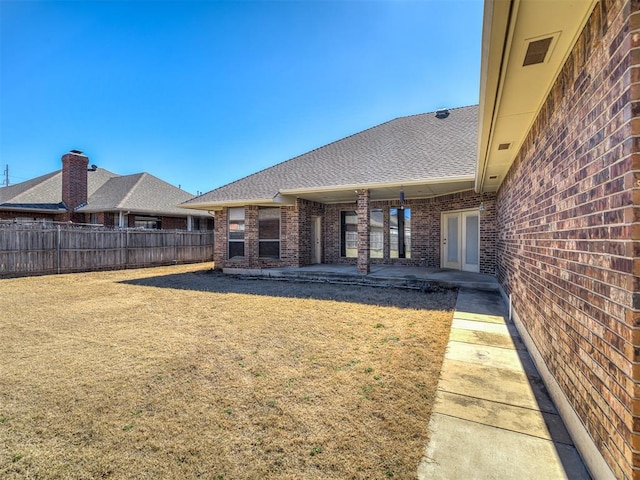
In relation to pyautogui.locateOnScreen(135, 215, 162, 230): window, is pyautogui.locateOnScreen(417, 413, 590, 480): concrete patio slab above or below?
below

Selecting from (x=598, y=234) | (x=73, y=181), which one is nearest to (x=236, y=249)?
(x=598, y=234)

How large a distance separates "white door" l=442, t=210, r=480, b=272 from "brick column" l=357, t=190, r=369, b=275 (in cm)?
338

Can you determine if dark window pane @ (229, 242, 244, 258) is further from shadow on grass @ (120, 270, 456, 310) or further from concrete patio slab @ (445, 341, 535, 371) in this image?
concrete patio slab @ (445, 341, 535, 371)

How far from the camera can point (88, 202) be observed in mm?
18125

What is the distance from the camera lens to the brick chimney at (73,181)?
683 inches

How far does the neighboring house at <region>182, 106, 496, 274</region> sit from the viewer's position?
31.9ft

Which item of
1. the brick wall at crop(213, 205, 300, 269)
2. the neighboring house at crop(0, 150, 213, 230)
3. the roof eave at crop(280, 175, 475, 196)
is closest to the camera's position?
the roof eave at crop(280, 175, 475, 196)

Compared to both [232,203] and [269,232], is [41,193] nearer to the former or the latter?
[232,203]

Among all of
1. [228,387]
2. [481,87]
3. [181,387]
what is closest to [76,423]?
[181,387]

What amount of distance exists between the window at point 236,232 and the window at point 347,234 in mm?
4287

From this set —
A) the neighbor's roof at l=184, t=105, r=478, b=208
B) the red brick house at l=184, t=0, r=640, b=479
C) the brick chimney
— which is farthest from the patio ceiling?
the brick chimney

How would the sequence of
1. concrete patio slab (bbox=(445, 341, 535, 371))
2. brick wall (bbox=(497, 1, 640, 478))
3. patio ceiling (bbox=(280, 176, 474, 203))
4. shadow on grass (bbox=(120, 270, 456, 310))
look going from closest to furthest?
brick wall (bbox=(497, 1, 640, 478))
concrete patio slab (bbox=(445, 341, 535, 371))
shadow on grass (bbox=(120, 270, 456, 310))
patio ceiling (bbox=(280, 176, 474, 203))

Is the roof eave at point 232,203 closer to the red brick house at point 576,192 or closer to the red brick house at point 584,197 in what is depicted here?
the red brick house at point 576,192

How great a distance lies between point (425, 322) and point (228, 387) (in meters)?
3.64
